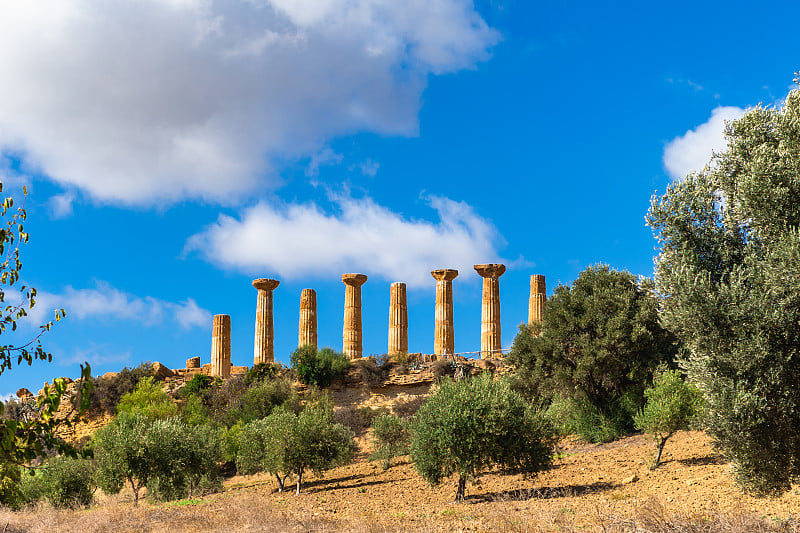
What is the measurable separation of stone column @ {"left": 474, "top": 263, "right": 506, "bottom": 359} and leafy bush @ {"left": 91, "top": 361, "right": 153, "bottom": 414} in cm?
2405

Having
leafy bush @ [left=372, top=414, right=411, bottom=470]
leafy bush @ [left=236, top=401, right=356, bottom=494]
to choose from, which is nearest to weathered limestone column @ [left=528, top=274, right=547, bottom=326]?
leafy bush @ [left=372, top=414, right=411, bottom=470]

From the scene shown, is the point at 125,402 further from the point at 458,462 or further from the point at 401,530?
the point at 401,530

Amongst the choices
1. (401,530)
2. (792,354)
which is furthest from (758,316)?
(401,530)

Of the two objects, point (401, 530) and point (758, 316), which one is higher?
point (758, 316)

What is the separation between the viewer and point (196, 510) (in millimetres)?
20562

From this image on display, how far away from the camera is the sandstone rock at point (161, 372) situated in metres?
48.5

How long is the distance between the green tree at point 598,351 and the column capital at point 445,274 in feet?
47.1

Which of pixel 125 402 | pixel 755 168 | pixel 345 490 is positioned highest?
pixel 755 168

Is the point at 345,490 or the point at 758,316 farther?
the point at 345,490

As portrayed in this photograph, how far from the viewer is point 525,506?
17.7 m

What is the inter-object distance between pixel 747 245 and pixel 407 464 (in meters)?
19.8

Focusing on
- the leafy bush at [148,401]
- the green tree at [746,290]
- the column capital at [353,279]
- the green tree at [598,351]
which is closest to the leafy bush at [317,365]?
the column capital at [353,279]

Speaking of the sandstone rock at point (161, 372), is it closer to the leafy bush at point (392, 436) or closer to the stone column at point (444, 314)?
the stone column at point (444, 314)

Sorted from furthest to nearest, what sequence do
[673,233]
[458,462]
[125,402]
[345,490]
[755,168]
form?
[125,402]
[345,490]
[458,462]
[673,233]
[755,168]
